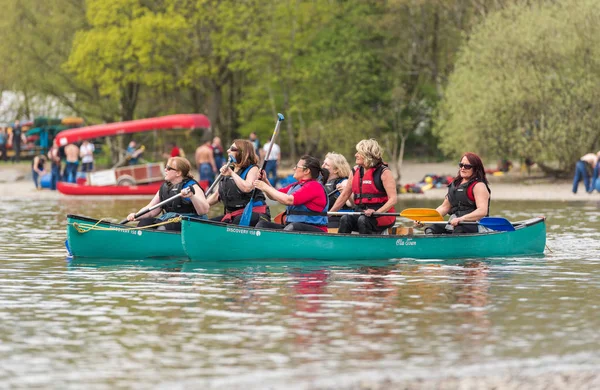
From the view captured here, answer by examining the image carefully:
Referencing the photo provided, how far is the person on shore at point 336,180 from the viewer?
59.4ft

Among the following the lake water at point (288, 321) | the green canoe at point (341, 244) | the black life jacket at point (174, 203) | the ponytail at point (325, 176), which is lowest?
the lake water at point (288, 321)

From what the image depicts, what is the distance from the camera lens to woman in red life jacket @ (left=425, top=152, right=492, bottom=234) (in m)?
17.0

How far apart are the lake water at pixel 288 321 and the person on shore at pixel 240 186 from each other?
0.86m

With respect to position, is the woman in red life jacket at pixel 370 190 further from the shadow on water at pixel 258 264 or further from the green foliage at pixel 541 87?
the green foliage at pixel 541 87

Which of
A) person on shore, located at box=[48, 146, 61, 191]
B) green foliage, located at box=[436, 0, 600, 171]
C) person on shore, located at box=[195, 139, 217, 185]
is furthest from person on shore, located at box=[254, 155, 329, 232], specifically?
person on shore, located at box=[48, 146, 61, 191]

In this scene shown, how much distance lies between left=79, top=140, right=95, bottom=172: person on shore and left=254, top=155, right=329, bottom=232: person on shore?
24.4m

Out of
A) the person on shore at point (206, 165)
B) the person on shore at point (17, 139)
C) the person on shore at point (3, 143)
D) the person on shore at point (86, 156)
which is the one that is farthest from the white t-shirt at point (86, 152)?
the person on shore at point (3, 143)

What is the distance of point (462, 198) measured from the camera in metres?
17.2

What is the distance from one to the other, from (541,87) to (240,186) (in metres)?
24.4

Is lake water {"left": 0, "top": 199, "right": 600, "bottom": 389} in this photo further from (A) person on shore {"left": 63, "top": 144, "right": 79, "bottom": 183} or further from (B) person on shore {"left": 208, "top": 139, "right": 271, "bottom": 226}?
(A) person on shore {"left": 63, "top": 144, "right": 79, "bottom": 183}

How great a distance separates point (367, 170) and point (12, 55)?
3919 centimetres

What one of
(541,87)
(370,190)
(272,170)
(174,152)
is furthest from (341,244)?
(541,87)

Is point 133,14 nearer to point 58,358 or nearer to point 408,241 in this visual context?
point 408,241

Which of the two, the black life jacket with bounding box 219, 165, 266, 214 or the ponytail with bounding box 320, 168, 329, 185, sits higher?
the ponytail with bounding box 320, 168, 329, 185
